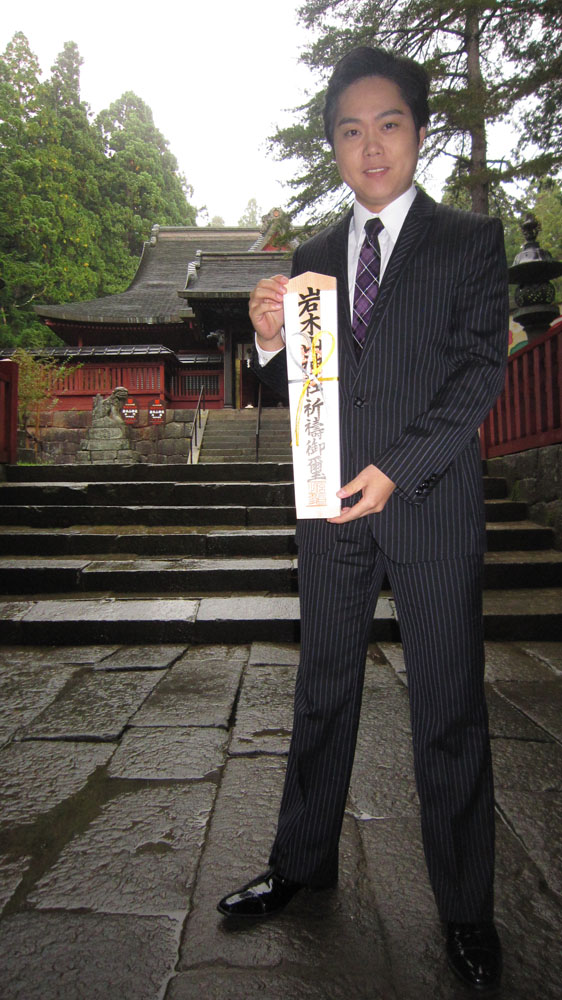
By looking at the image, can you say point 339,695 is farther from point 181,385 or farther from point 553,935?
point 181,385

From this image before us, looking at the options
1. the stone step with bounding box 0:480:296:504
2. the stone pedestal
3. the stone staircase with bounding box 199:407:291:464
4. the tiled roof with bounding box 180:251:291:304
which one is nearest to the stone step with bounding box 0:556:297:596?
the stone step with bounding box 0:480:296:504

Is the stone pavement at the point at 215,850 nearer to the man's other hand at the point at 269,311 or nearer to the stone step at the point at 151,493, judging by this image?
the man's other hand at the point at 269,311

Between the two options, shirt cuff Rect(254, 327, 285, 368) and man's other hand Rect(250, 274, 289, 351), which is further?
shirt cuff Rect(254, 327, 285, 368)

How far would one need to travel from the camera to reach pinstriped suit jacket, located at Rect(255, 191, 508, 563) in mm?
1120

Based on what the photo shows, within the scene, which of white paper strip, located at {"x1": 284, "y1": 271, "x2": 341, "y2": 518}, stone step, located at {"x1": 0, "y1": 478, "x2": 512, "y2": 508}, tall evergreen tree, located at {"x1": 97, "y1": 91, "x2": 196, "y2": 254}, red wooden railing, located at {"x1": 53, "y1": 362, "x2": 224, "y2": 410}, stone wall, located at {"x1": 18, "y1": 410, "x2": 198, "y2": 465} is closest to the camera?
white paper strip, located at {"x1": 284, "y1": 271, "x2": 341, "y2": 518}

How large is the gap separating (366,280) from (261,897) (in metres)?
1.39

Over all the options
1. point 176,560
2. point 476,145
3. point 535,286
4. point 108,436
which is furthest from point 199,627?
point 108,436

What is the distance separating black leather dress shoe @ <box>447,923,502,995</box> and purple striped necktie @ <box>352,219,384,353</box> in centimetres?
122

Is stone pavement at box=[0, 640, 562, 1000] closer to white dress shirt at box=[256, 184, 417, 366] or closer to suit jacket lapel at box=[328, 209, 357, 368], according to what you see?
suit jacket lapel at box=[328, 209, 357, 368]

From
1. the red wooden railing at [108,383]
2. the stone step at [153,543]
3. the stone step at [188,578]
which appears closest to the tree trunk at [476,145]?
the stone step at [188,578]

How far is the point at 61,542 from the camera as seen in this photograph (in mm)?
5039

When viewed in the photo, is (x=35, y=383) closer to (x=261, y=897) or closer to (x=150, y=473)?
(x=150, y=473)

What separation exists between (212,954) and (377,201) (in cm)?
163

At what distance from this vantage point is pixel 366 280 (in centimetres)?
130
